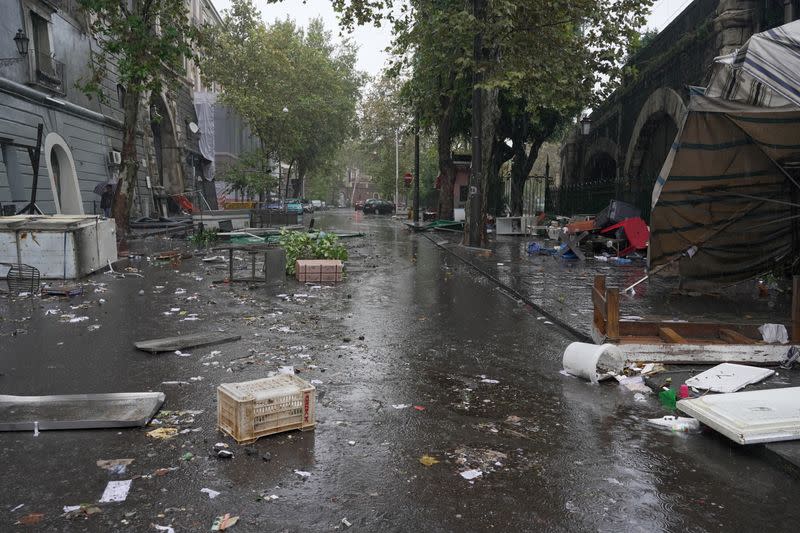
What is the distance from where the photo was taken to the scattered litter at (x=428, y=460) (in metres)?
3.88

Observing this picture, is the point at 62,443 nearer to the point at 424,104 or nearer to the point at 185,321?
the point at 185,321

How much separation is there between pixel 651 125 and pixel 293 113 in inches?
1051

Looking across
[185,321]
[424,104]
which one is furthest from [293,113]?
[185,321]

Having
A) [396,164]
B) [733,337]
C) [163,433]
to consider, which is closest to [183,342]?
[163,433]

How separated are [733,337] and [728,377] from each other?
3.57 ft

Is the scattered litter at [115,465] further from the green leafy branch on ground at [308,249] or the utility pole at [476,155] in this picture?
the utility pole at [476,155]

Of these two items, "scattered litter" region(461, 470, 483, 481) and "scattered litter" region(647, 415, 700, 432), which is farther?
"scattered litter" region(647, 415, 700, 432)

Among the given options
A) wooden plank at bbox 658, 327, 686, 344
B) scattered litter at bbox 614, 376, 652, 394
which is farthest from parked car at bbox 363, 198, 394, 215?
scattered litter at bbox 614, 376, 652, 394

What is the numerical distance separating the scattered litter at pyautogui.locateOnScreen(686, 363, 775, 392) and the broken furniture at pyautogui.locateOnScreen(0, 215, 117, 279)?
10.5 meters

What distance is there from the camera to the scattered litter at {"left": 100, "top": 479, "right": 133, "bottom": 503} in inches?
132

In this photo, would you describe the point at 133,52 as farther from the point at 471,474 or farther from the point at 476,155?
the point at 471,474

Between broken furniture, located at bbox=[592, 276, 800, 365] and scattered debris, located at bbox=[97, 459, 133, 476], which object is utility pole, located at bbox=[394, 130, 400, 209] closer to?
broken furniture, located at bbox=[592, 276, 800, 365]

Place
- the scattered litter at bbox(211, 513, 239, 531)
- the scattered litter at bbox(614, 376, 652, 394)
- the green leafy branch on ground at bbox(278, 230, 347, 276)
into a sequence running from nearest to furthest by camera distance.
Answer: the scattered litter at bbox(211, 513, 239, 531) → the scattered litter at bbox(614, 376, 652, 394) → the green leafy branch on ground at bbox(278, 230, 347, 276)

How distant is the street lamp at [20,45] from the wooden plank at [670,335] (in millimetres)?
18546
